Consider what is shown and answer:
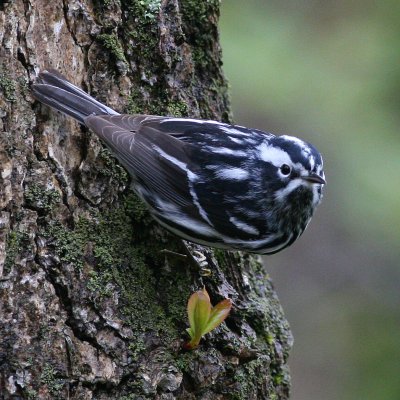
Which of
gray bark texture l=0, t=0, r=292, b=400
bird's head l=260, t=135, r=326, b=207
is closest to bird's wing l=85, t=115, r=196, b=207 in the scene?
gray bark texture l=0, t=0, r=292, b=400

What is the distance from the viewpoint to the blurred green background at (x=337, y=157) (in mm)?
6852

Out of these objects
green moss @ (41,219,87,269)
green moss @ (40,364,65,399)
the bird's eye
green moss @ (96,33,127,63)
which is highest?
green moss @ (96,33,127,63)

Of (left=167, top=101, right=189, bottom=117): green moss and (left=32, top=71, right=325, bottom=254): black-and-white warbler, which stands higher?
(left=167, top=101, right=189, bottom=117): green moss

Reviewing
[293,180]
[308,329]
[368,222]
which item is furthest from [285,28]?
[293,180]

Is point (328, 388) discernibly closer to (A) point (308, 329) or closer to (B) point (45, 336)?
(A) point (308, 329)

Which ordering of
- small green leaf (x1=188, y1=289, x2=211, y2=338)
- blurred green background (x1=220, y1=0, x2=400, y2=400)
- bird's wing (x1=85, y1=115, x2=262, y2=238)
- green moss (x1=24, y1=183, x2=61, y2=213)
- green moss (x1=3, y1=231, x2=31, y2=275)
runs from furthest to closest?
blurred green background (x1=220, y1=0, x2=400, y2=400), bird's wing (x1=85, y1=115, x2=262, y2=238), small green leaf (x1=188, y1=289, x2=211, y2=338), green moss (x1=24, y1=183, x2=61, y2=213), green moss (x1=3, y1=231, x2=31, y2=275)

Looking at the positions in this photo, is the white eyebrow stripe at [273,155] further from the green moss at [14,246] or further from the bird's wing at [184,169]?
the green moss at [14,246]

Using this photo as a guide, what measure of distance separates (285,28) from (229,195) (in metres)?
3.63

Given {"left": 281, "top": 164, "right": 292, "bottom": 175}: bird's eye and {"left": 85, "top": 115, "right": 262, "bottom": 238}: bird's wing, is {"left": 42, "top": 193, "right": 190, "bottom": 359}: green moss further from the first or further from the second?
{"left": 281, "top": 164, "right": 292, "bottom": 175}: bird's eye

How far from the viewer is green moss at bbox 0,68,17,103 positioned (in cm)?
358

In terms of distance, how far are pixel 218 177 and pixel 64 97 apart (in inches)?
34.6

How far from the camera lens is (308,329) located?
8.12m

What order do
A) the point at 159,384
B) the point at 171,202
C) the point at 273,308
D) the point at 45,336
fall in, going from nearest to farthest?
1. the point at 45,336
2. the point at 159,384
3. the point at 171,202
4. the point at 273,308

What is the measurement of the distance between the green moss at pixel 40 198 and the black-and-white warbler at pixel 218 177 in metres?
0.40
